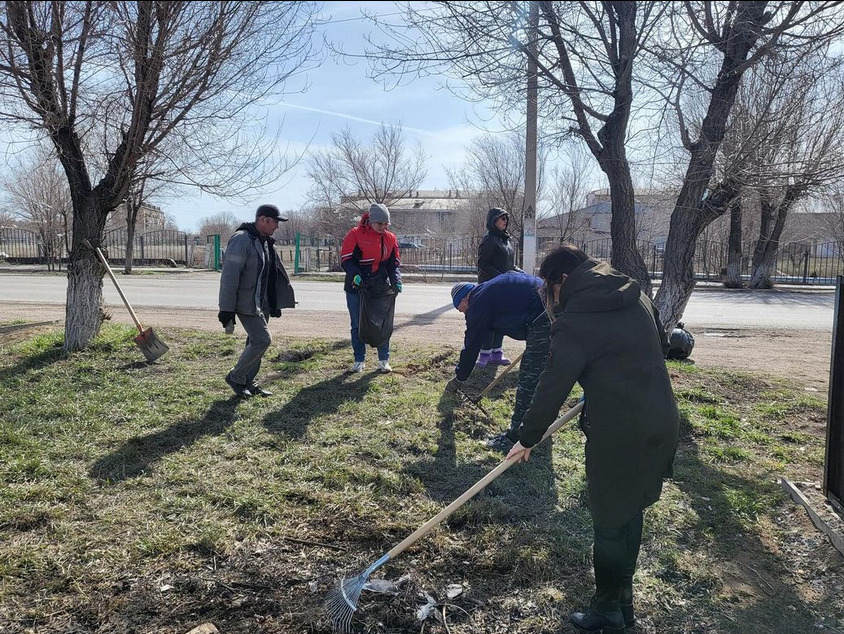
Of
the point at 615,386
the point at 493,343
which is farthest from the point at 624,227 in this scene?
the point at 615,386

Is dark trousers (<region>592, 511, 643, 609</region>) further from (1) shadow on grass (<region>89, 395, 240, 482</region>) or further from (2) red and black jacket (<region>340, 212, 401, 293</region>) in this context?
(2) red and black jacket (<region>340, 212, 401, 293</region>)

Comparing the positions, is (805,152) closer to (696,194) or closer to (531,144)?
(696,194)

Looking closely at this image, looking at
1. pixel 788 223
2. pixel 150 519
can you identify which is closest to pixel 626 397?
pixel 150 519

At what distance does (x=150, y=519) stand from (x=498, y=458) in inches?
91.2

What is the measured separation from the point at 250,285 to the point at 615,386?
3.71 m

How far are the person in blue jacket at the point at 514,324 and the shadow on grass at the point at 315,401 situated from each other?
4.46ft

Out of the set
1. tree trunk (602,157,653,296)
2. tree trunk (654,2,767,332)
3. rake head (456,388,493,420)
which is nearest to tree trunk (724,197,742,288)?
tree trunk (654,2,767,332)

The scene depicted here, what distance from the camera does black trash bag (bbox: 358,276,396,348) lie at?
20.0 ft

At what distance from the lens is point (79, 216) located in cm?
651

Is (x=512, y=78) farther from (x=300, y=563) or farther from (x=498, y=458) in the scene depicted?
(x=300, y=563)

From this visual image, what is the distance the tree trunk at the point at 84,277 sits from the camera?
650cm

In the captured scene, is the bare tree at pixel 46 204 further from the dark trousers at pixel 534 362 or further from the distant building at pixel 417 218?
the dark trousers at pixel 534 362

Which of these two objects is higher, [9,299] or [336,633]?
[9,299]

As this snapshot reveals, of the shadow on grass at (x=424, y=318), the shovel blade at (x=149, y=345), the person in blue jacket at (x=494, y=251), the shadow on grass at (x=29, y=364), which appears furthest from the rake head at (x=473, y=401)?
the shadow on grass at (x=29, y=364)
